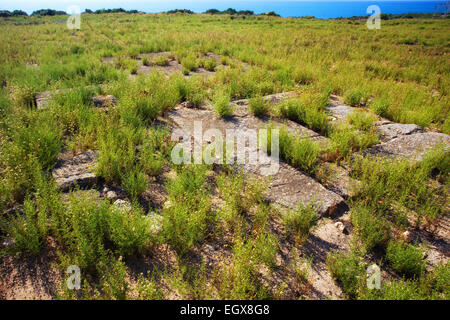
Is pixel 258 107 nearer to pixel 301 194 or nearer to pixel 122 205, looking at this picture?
pixel 301 194

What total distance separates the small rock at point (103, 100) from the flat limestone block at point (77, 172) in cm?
193

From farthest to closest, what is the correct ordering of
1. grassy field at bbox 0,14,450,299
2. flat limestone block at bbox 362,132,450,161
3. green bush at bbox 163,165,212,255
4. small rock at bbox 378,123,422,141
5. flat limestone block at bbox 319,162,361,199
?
small rock at bbox 378,123,422,141, flat limestone block at bbox 362,132,450,161, flat limestone block at bbox 319,162,361,199, green bush at bbox 163,165,212,255, grassy field at bbox 0,14,450,299

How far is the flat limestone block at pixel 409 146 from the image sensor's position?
4.22 metres

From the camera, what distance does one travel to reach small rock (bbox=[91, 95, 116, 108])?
18.0 feet

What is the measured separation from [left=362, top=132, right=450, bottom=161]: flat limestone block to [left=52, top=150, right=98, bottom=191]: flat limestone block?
14.0ft

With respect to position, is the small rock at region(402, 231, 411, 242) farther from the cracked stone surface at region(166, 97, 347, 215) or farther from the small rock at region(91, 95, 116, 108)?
the small rock at region(91, 95, 116, 108)

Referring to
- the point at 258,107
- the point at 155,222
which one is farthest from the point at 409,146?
the point at 155,222

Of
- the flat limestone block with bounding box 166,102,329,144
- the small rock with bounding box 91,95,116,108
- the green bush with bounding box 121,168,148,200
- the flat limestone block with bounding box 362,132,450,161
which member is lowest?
the green bush with bounding box 121,168,148,200

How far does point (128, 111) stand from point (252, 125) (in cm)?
240

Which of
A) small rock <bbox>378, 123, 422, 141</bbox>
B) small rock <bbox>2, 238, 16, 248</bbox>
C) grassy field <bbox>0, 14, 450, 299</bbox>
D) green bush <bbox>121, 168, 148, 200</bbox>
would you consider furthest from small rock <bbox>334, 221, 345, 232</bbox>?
small rock <bbox>2, 238, 16, 248</bbox>

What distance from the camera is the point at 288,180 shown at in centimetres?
368

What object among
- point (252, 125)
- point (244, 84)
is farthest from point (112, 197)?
point (244, 84)

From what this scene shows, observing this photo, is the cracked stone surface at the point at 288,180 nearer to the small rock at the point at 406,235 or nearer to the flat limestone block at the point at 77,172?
the small rock at the point at 406,235
